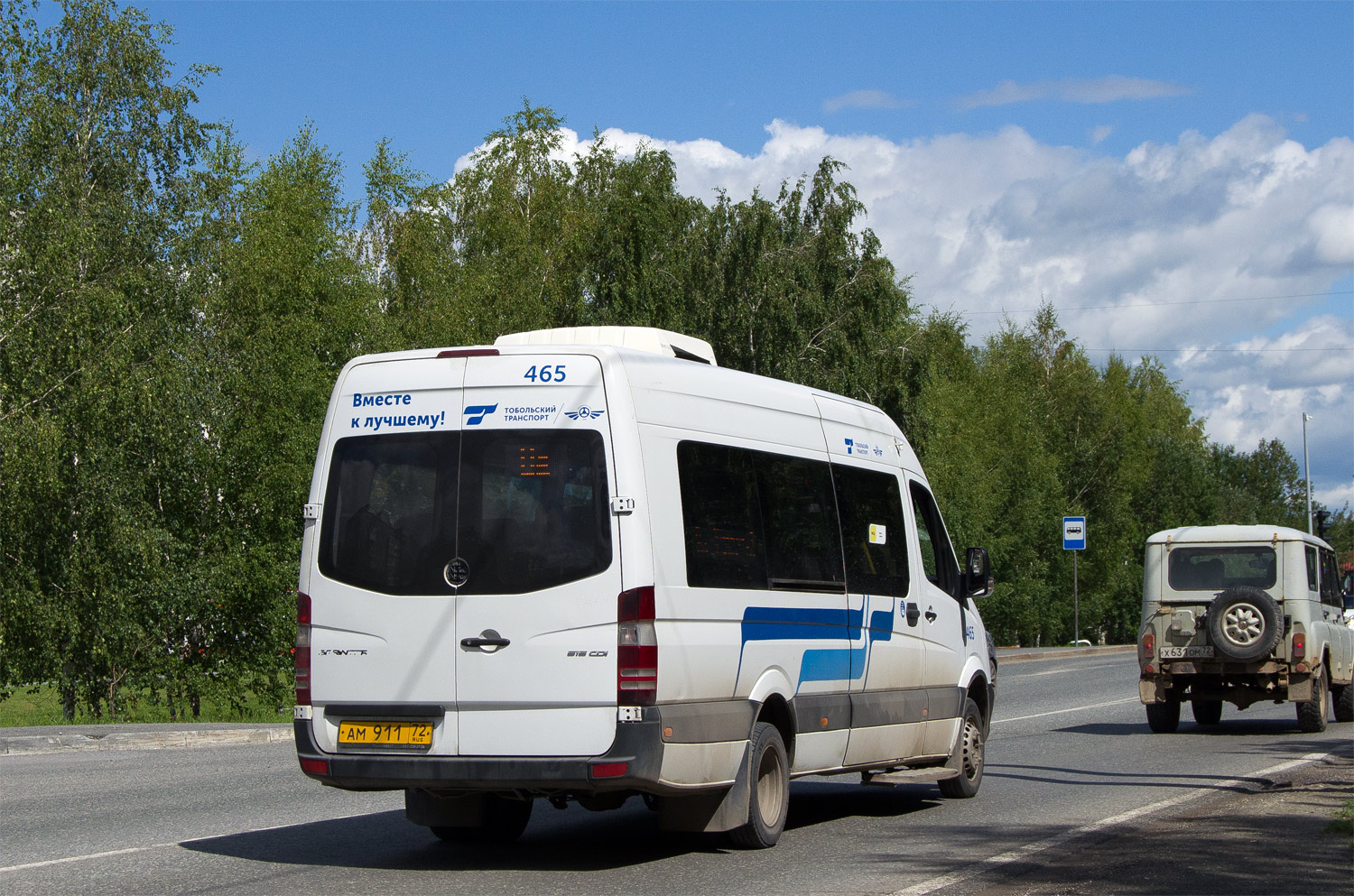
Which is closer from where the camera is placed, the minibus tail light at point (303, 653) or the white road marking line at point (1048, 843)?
the white road marking line at point (1048, 843)

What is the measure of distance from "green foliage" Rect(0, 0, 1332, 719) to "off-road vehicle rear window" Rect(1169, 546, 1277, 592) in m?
16.7

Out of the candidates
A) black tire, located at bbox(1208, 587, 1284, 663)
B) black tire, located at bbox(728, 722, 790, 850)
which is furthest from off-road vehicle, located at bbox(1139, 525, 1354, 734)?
black tire, located at bbox(728, 722, 790, 850)

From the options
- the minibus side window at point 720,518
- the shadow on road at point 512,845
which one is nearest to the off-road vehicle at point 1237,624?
the shadow on road at point 512,845

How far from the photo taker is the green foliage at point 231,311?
25859 mm

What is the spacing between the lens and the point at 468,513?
314 inches

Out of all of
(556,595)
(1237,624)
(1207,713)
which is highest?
(556,595)

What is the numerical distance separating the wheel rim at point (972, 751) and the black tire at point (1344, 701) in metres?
9.36

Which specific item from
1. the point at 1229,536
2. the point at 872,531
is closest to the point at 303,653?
the point at 872,531

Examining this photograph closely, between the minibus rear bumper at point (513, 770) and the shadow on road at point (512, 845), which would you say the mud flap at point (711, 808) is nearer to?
the shadow on road at point (512, 845)

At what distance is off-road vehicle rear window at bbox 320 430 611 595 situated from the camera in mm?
7809

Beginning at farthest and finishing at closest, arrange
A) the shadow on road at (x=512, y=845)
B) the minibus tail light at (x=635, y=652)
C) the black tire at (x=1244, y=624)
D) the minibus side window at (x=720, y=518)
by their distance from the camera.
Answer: the black tire at (x=1244, y=624)
the shadow on road at (x=512, y=845)
the minibus side window at (x=720, y=518)
the minibus tail light at (x=635, y=652)

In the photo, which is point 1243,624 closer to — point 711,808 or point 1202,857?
point 1202,857

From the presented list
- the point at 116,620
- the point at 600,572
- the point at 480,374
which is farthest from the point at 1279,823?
the point at 116,620

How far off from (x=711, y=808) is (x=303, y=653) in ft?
7.72
